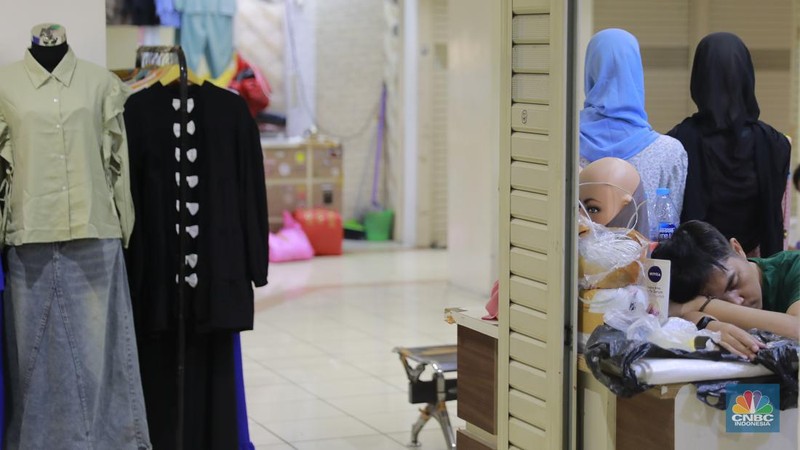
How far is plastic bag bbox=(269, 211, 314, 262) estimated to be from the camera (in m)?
10.9

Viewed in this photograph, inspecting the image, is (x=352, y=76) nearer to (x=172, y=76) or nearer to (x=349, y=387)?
(x=349, y=387)

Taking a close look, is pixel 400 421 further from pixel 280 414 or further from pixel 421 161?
pixel 421 161

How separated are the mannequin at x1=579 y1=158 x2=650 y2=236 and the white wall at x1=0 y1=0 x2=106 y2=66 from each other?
198 centimetres

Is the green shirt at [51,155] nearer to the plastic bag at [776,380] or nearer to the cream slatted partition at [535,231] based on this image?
the cream slatted partition at [535,231]

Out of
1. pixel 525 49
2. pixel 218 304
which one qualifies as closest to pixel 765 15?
pixel 525 49

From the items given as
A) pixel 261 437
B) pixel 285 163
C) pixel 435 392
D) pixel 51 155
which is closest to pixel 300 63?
pixel 285 163

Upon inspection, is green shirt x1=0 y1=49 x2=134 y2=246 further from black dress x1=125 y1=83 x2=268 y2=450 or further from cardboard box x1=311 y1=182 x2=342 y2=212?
cardboard box x1=311 y1=182 x2=342 y2=212

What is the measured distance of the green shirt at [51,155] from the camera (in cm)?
389

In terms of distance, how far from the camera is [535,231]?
3617 millimetres

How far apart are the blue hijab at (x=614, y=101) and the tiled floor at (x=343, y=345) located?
195 centimetres

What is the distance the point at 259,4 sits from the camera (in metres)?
11.9

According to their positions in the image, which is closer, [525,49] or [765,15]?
[765,15]

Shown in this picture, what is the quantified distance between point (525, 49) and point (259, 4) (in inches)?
341

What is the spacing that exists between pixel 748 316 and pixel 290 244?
7943 millimetres
